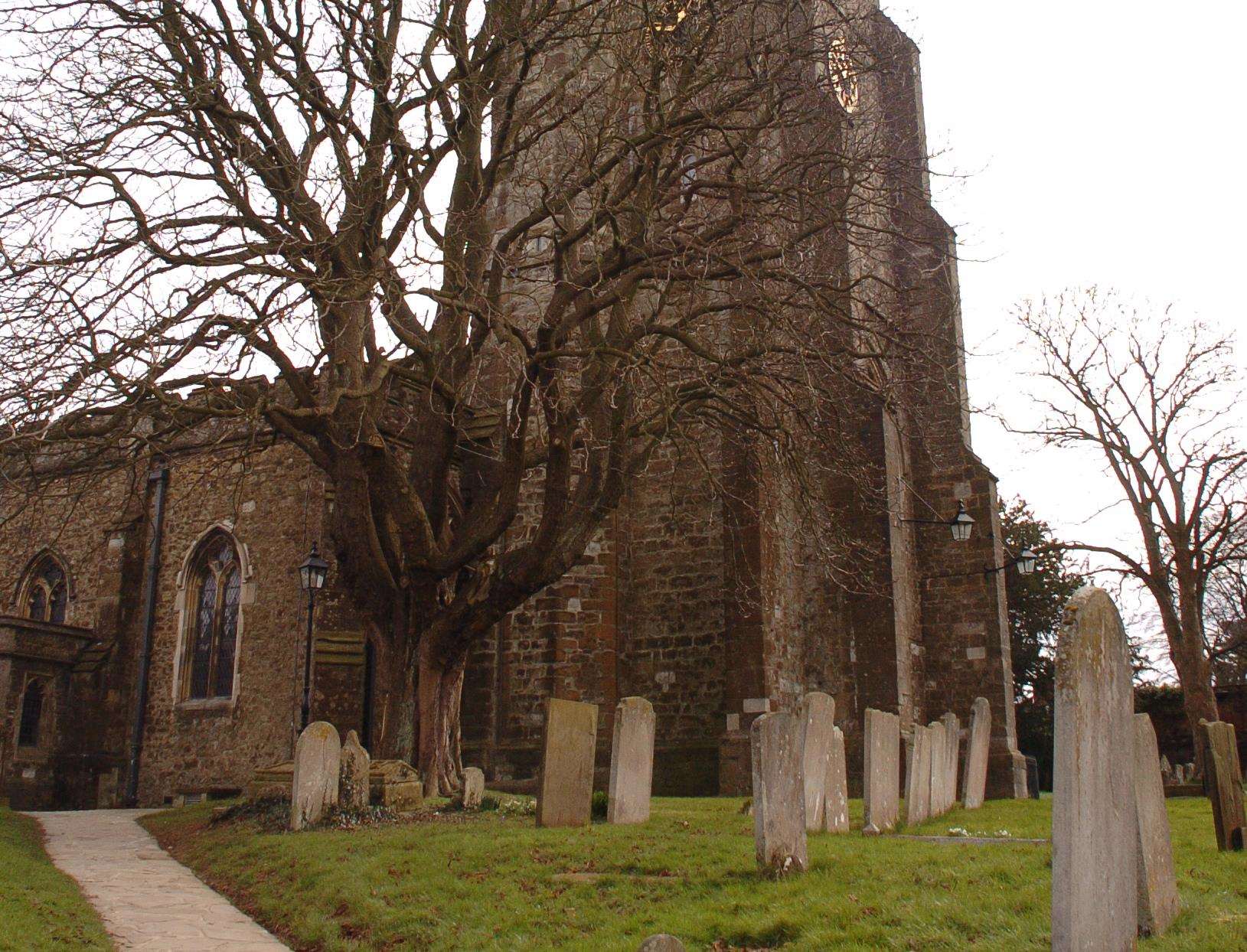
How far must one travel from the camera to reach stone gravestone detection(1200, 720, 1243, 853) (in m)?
7.78

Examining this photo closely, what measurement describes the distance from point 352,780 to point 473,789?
52.9 inches

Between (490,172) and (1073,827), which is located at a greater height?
(490,172)

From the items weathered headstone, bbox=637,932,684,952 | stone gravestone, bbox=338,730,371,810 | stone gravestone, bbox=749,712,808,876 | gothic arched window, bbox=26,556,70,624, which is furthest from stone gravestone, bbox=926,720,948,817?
gothic arched window, bbox=26,556,70,624

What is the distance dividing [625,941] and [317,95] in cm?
950

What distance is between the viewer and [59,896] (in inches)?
316

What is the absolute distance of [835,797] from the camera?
9641 millimetres

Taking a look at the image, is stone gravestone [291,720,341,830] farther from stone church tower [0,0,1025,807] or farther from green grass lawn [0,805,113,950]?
stone church tower [0,0,1025,807]

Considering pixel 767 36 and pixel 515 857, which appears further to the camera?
pixel 767 36

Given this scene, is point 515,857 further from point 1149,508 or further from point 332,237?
point 1149,508

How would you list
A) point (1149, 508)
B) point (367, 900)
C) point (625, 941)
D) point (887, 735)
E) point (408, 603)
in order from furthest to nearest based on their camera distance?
point (1149, 508), point (408, 603), point (887, 735), point (367, 900), point (625, 941)

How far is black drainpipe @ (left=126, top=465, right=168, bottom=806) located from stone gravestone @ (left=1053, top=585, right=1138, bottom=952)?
56.8 feet

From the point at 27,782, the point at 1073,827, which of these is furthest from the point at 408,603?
the point at 27,782

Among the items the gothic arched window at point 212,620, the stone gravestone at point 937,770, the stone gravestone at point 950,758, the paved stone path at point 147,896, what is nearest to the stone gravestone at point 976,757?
the stone gravestone at point 950,758

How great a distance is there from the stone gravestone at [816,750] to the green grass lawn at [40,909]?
5.20 m
